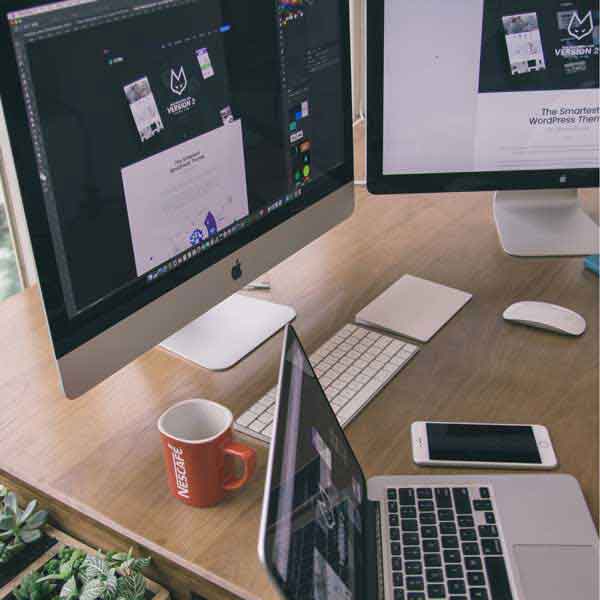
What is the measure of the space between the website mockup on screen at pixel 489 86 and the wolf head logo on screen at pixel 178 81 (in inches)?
15.9

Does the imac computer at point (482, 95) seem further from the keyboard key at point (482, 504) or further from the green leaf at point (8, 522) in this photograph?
the green leaf at point (8, 522)

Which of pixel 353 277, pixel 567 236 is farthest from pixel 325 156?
pixel 567 236

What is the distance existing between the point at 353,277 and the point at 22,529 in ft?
2.11

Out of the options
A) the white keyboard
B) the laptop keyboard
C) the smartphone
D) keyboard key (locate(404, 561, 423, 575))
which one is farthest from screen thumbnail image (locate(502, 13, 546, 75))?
keyboard key (locate(404, 561, 423, 575))

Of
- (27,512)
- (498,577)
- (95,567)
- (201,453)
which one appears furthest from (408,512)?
(27,512)

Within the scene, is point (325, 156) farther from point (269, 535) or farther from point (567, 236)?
point (269, 535)

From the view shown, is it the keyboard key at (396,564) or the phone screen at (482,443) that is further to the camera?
the phone screen at (482,443)

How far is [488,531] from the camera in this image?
829mm

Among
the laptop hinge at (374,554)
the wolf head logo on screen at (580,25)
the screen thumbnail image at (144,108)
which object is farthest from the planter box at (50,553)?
the wolf head logo on screen at (580,25)

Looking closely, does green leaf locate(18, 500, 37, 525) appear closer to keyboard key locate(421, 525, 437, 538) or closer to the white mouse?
keyboard key locate(421, 525, 437, 538)

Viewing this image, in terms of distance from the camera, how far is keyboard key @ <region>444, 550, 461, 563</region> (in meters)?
0.80

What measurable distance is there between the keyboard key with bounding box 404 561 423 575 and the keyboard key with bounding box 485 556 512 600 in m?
0.07

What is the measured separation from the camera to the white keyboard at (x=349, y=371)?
3.25 feet

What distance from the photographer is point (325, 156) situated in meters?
1.20
